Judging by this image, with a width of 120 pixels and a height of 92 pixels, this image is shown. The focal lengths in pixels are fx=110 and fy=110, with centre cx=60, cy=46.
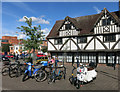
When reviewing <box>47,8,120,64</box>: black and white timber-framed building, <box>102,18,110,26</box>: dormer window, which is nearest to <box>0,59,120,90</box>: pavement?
<box>47,8,120,64</box>: black and white timber-framed building

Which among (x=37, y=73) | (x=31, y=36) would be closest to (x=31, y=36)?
(x=31, y=36)

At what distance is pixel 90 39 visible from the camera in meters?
16.5

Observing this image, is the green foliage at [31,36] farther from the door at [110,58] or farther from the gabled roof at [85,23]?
the door at [110,58]

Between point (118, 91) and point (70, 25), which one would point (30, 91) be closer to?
point (118, 91)

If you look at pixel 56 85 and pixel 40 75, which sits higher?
pixel 40 75

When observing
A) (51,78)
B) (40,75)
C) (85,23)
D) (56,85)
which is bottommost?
(56,85)

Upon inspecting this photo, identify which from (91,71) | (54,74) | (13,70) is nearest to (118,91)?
(91,71)

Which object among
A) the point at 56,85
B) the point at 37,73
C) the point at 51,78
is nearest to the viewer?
the point at 56,85

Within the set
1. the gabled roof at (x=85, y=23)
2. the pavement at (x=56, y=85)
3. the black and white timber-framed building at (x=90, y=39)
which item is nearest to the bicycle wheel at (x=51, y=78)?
the pavement at (x=56, y=85)

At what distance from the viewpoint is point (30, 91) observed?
6.28 m

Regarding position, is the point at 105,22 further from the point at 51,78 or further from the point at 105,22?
the point at 51,78

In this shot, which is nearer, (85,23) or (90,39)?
(90,39)

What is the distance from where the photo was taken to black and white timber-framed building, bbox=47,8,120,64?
1520 cm

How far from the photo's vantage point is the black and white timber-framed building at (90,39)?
15.2 metres
